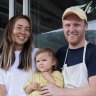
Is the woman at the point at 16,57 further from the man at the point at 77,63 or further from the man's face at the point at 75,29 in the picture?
the man's face at the point at 75,29

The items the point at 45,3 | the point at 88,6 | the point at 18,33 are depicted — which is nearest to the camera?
the point at 18,33

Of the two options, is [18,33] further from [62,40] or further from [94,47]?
[62,40]

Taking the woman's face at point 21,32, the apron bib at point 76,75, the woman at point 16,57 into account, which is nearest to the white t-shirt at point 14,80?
the woman at point 16,57

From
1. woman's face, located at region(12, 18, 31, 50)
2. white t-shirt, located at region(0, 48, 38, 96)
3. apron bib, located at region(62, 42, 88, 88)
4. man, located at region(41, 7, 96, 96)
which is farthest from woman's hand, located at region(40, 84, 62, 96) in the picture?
woman's face, located at region(12, 18, 31, 50)

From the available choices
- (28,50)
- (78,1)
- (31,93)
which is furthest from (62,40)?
(31,93)

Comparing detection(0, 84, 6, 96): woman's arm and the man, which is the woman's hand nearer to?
the man

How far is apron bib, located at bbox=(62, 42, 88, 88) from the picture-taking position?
8.89 feet

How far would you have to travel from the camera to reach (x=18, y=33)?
10.3 ft

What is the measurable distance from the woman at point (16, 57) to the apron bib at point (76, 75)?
1.18 ft

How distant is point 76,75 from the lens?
9.07ft

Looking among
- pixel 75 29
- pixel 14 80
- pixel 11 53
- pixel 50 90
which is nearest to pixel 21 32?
pixel 11 53

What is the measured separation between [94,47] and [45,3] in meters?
2.04

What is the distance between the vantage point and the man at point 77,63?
8.71ft

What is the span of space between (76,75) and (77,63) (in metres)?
0.08
